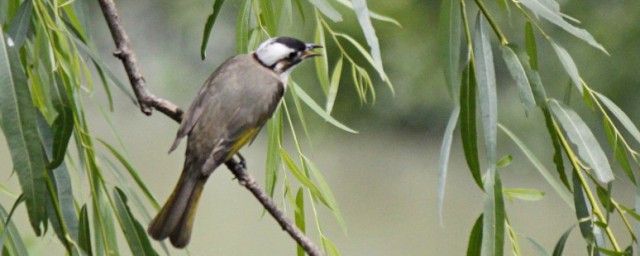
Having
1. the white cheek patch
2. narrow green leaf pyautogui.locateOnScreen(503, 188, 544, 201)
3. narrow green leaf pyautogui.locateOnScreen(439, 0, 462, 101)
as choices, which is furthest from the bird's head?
narrow green leaf pyautogui.locateOnScreen(503, 188, 544, 201)

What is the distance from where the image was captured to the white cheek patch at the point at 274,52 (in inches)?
32.4

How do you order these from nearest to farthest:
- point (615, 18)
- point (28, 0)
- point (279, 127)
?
point (28, 0), point (279, 127), point (615, 18)

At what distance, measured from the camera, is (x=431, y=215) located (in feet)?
8.16

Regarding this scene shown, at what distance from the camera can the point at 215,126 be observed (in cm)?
76

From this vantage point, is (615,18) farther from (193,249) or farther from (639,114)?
(193,249)

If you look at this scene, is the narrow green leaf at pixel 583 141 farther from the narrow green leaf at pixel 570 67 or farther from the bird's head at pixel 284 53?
the bird's head at pixel 284 53

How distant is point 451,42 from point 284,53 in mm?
136

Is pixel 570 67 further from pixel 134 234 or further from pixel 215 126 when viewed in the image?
pixel 134 234

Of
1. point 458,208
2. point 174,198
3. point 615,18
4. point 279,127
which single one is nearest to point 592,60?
point 615,18

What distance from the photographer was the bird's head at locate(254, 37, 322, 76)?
82 cm

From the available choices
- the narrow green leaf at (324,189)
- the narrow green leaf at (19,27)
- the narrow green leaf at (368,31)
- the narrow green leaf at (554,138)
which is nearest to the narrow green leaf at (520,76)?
the narrow green leaf at (554,138)

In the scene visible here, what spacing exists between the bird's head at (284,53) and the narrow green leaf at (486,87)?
131mm

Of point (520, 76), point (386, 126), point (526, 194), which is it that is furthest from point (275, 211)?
point (386, 126)

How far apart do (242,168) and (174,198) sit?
62mm
